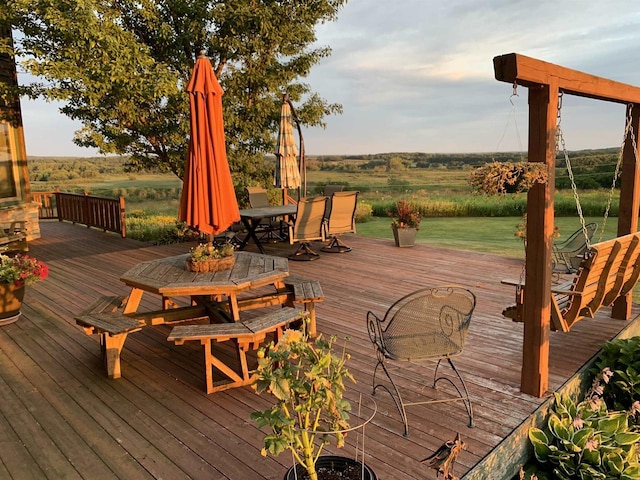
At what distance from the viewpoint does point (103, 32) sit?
693 centimetres

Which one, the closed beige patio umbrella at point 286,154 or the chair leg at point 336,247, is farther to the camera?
the closed beige patio umbrella at point 286,154

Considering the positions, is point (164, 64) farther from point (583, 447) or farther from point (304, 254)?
point (583, 447)

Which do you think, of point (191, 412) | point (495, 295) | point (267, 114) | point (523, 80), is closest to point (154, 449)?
point (191, 412)

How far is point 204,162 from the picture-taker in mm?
3811

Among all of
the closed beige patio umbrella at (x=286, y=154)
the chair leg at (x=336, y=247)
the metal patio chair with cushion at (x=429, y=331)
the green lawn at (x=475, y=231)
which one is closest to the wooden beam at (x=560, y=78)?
the metal patio chair with cushion at (x=429, y=331)

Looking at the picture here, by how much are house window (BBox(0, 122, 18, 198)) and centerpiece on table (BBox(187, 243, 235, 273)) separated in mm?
7386

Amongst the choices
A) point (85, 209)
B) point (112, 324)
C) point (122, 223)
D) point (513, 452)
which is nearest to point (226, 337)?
point (112, 324)

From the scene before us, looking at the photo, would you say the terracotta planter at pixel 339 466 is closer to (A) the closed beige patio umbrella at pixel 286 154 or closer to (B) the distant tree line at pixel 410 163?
(A) the closed beige patio umbrella at pixel 286 154

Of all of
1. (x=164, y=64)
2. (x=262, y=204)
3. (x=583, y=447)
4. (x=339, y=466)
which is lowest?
(x=583, y=447)

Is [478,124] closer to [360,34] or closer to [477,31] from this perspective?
[477,31]

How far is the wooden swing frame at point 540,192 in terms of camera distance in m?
2.47

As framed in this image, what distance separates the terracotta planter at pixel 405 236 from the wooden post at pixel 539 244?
501 cm

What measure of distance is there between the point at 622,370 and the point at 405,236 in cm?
469

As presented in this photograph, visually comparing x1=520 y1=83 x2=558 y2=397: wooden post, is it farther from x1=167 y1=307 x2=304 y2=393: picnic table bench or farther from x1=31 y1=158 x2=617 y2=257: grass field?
x1=31 y1=158 x2=617 y2=257: grass field
